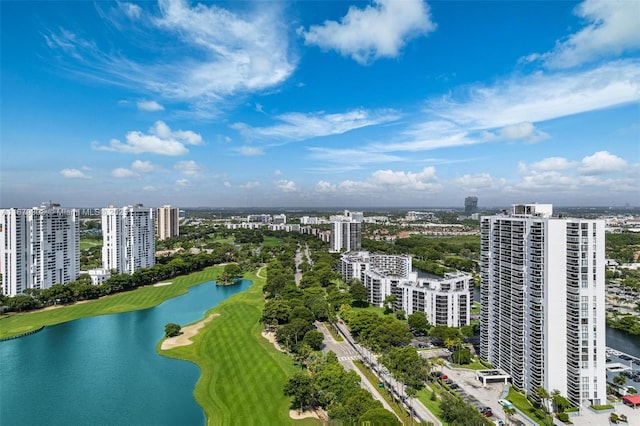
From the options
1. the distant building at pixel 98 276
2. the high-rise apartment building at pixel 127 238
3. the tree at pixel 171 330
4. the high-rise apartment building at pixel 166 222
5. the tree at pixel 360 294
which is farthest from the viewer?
the high-rise apartment building at pixel 166 222

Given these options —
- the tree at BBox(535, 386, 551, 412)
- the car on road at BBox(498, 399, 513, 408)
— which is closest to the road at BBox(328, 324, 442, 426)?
the car on road at BBox(498, 399, 513, 408)

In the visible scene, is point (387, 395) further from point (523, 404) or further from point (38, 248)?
point (38, 248)

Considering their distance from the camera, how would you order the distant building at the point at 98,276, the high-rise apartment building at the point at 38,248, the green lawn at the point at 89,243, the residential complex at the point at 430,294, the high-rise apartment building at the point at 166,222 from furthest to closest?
1. the high-rise apartment building at the point at 166,222
2. the green lawn at the point at 89,243
3. the distant building at the point at 98,276
4. the high-rise apartment building at the point at 38,248
5. the residential complex at the point at 430,294

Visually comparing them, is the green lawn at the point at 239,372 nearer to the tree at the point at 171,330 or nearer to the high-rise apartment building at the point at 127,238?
the tree at the point at 171,330

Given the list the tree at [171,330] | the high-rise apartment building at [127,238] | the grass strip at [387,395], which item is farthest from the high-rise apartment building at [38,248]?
the grass strip at [387,395]

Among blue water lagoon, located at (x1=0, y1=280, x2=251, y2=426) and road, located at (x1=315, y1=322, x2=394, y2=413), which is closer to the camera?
blue water lagoon, located at (x1=0, y1=280, x2=251, y2=426)

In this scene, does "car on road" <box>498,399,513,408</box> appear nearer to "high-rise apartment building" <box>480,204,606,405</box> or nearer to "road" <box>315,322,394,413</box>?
"high-rise apartment building" <box>480,204,606,405</box>

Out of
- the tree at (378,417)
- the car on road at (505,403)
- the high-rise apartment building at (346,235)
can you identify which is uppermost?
the high-rise apartment building at (346,235)
